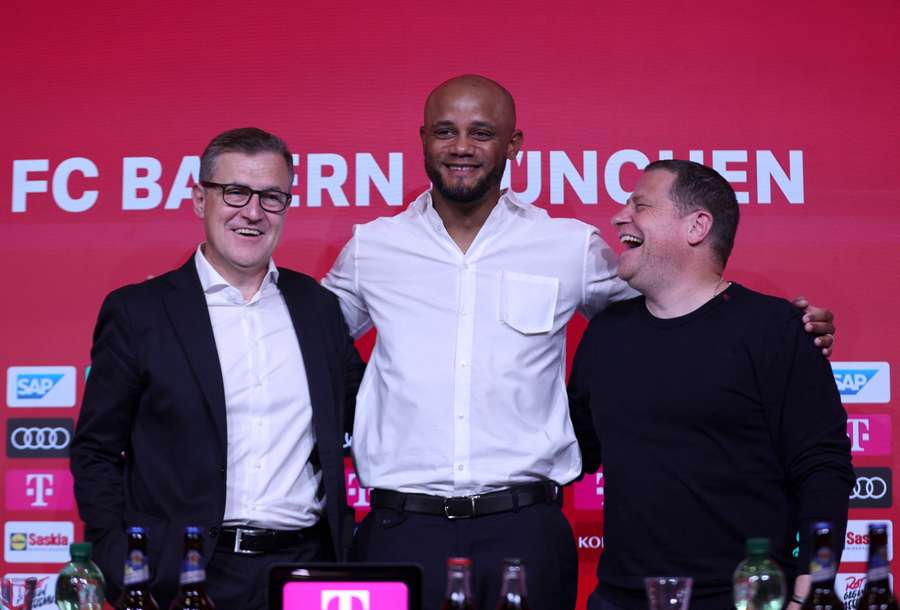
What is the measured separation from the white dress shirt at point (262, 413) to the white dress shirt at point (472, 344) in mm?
237

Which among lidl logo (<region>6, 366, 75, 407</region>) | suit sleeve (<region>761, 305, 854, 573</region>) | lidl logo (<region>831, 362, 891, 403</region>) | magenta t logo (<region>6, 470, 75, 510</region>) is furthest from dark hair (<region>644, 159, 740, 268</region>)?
magenta t logo (<region>6, 470, 75, 510</region>)

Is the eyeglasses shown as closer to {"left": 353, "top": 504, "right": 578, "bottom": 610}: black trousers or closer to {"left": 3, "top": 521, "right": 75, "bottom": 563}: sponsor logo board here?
{"left": 353, "top": 504, "right": 578, "bottom": 610}: black trousers

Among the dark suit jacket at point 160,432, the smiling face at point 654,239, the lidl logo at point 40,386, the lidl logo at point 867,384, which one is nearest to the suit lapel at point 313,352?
the dark suit jacket at point 160,432

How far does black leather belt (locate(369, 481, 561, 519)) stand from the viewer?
256cm

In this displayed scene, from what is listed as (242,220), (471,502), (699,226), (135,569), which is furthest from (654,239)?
(135,569)

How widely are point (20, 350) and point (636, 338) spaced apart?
2.02m

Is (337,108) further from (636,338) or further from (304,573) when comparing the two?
(304,573)

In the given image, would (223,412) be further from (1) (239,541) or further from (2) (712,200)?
(2) (712,200)

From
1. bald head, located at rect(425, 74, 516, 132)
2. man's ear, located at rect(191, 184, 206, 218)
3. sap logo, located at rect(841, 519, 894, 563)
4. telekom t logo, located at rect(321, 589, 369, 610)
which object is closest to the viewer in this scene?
telekom t logo, located at rect(321, 589, 369, 610)

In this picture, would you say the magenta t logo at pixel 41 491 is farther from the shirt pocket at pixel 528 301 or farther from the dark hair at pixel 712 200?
the dark hair at pixel 712 200

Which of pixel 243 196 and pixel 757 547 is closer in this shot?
pixel 757 547

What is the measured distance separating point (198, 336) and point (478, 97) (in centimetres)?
94

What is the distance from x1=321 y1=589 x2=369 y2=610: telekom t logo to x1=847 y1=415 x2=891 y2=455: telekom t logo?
216 centimetres

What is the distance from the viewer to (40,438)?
3.45m
